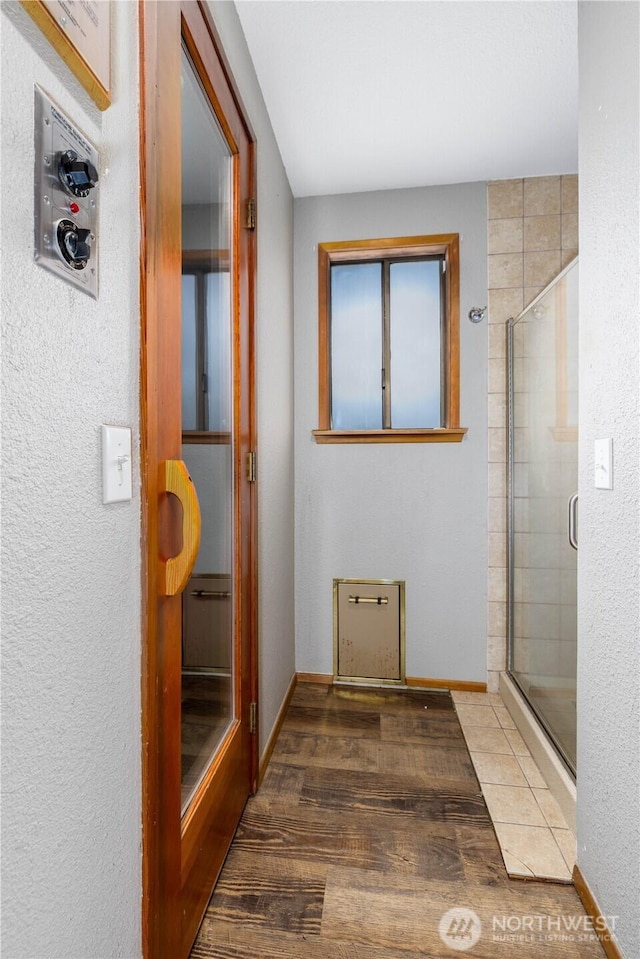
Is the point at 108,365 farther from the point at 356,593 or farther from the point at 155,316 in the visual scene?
the point at 356,593

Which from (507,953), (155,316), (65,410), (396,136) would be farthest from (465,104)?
(507,953)

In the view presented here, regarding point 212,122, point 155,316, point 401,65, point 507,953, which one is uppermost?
point 401,65

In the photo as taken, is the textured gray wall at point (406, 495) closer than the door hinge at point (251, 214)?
No

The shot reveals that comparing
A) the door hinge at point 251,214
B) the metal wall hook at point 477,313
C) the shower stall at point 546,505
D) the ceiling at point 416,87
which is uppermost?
the ceiling at point 416,87

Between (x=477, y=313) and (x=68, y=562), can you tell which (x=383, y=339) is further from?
(x=68, y=562)

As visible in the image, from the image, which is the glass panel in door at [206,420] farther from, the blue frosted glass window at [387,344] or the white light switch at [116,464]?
the blue frosted glass window at [387,344]

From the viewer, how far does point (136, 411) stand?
2.77ft

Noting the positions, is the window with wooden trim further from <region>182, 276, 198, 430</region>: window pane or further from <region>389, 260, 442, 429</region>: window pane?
<region>182, 276, 198, 430</region>: window pane

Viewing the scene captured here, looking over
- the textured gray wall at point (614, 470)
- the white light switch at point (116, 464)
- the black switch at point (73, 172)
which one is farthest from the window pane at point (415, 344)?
the black switch at point (73, 172)

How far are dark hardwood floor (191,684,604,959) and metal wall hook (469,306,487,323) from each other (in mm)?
1984

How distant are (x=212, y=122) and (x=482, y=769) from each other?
235 cm

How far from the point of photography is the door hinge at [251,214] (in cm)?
166

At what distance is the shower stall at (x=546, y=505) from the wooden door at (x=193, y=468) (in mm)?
1084

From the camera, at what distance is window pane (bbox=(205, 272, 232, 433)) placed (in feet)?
4.41
